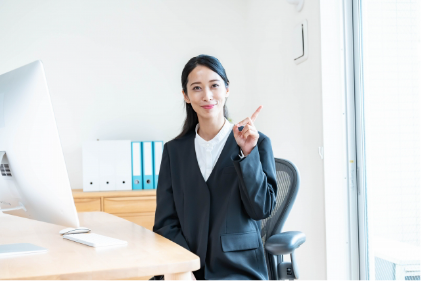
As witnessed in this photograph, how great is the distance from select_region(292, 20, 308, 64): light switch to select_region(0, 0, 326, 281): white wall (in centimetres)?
34

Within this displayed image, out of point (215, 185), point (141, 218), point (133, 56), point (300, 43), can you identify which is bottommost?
point (141, 218)

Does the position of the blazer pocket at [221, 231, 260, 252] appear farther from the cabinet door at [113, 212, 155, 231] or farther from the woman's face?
the cabinet door at [113, 212, 155, 231]

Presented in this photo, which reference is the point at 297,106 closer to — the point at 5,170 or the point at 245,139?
the point at 245,139

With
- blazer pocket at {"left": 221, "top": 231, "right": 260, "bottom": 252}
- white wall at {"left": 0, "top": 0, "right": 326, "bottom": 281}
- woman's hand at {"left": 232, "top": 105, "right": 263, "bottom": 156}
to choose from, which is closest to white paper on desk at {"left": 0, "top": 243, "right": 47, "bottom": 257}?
blazer pocket at {"left": 221, "top": 231, "right": 260, "bottom": 252}

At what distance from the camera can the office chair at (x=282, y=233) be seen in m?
1.40

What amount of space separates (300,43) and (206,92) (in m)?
1.24

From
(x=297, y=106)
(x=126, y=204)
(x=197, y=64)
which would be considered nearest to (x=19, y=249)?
(x=197, y=64)

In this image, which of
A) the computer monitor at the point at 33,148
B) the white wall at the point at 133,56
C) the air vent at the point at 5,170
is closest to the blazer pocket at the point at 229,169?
the computer monitor at the point at 33,148

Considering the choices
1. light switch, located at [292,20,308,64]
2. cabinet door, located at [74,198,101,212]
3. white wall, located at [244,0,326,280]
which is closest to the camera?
white wall, located at [244,0,326,280]

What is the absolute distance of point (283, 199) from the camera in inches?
62.5

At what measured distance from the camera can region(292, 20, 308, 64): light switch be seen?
8.13 ft

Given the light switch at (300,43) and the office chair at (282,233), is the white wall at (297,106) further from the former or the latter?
the office chair at (282,233)

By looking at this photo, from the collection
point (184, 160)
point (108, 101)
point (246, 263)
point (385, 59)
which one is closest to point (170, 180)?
point (184, 160)

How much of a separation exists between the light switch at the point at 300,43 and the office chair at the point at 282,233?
1.06 meters
